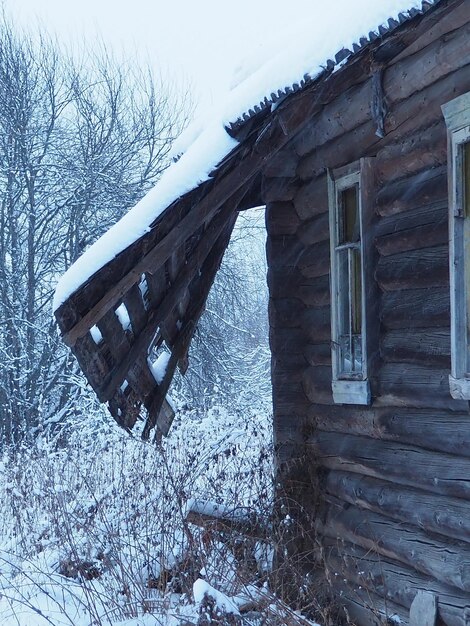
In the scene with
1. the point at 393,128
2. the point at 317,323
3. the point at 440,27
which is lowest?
the point at 317,323

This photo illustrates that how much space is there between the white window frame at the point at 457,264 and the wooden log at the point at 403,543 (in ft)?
2.78

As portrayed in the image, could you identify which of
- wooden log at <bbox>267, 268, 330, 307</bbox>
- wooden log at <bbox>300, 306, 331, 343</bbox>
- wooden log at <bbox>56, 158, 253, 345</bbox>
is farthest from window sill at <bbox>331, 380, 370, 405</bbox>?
wooden log at <bbox>56, 158, 253, 345</bbox>

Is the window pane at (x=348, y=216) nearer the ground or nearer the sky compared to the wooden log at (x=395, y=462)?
nearer the sky

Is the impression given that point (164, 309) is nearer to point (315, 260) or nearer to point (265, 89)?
point (315, 260)

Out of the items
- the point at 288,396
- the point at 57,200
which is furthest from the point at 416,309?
the point at 57,200

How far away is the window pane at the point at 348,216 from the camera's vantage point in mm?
5688

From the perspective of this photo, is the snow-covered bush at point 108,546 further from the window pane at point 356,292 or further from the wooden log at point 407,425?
the window pane at point 356,292

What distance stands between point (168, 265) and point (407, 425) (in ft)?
8.18

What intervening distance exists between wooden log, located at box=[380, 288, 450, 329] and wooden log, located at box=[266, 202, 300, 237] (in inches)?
64.6

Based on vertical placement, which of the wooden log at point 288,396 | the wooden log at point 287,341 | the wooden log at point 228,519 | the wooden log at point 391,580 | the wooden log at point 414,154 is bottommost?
the wooden log at point 391,580

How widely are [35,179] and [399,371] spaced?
39.6ft

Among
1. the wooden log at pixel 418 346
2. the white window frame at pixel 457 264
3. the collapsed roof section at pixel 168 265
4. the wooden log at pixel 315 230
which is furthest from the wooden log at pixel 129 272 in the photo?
the white window frame at pixel 457 264

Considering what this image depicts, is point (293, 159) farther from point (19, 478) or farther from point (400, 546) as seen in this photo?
point (19, 478)

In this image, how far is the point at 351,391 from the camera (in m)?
5.39
